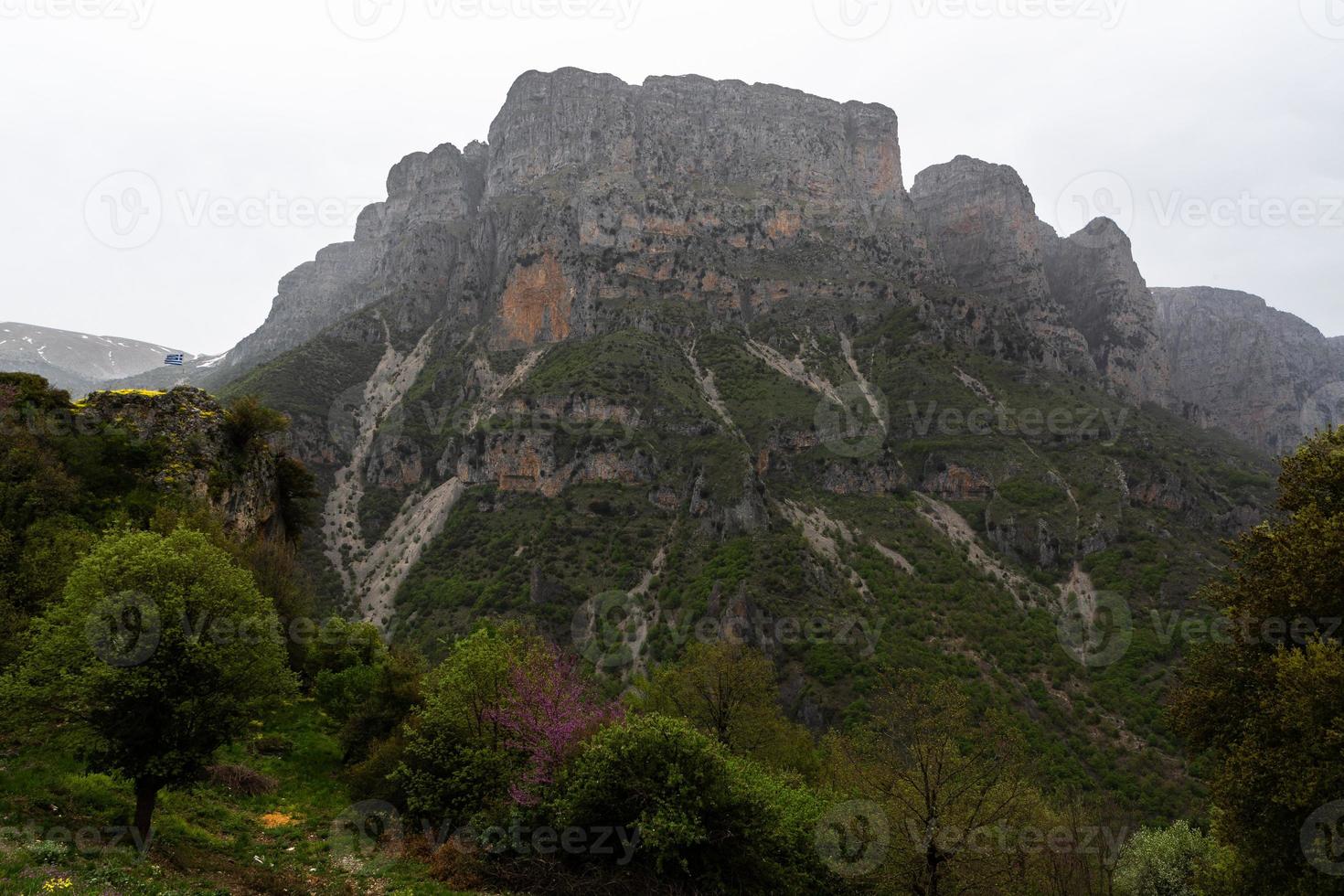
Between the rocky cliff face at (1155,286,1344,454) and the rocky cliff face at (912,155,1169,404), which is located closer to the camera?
the rocky cliff face at (912,155,1169,404)

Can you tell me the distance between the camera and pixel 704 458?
291 ft

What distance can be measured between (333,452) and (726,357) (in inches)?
2846

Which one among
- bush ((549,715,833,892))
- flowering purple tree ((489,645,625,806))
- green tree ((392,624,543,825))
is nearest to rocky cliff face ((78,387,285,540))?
green tree ((392,624,543,825))

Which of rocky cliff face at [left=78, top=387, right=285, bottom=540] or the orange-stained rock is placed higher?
the orange-stained rock

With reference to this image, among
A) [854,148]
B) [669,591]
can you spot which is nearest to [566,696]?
[669,591]

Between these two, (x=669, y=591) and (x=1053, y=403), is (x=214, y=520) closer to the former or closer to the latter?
(x=669, y=591)

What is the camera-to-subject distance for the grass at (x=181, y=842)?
11914 mm

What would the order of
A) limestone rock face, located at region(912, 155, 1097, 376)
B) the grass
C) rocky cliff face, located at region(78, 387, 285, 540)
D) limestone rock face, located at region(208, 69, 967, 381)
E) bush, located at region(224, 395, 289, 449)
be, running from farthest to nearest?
limestone rock face, located at region(912, 155, 1097, 376) → limestone rock face, located at region(208, 69, 967, 381) → bush, located at region(224, 395, 289, 449) → rocky cliff face, located at region(78, 387, 285, 540) → the grass

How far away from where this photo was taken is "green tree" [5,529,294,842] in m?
13.7

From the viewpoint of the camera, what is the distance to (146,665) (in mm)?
14008

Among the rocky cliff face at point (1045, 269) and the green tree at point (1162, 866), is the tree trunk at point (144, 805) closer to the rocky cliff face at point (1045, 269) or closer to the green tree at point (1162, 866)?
the green tree at point (1162, 866)

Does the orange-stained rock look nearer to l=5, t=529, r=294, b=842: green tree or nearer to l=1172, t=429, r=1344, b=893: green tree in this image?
l=5, t=529, r=294, b=842: green tree

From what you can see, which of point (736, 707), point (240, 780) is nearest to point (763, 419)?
point (736, 707)

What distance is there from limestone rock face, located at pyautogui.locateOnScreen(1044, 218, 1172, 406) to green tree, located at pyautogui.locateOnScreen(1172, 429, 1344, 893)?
161 meters
